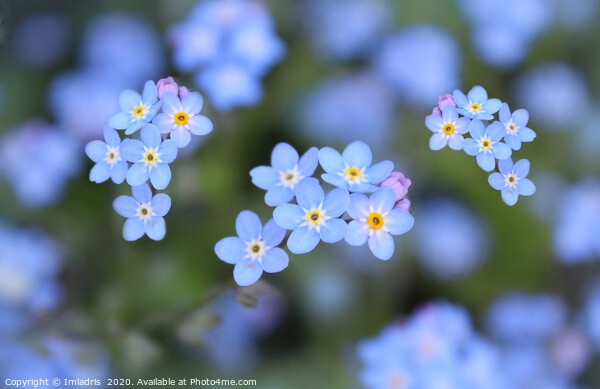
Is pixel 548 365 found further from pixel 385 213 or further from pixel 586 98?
pixel 385 213

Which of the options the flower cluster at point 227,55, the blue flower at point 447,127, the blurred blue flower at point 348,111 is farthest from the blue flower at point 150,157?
the blurred blue flower at point 348,111

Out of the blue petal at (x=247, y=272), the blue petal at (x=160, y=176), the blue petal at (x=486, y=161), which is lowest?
the blue petal at (x=247, y=272)

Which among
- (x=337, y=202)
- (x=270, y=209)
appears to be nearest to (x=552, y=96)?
(x=270, y=209)

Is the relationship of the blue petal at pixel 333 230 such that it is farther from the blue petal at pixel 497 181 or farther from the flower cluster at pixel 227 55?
the flower cluster at pixel 227 55

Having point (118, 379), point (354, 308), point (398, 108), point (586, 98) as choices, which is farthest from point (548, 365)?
point (118, 379)

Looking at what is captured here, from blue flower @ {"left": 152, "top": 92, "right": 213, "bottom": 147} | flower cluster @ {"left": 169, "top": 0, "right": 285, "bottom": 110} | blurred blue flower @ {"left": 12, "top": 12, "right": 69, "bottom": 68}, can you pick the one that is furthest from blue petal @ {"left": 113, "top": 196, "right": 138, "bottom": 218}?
blurred blue flower @ {"left": 12, "top": 12, "right": 69, "bottom": 68}

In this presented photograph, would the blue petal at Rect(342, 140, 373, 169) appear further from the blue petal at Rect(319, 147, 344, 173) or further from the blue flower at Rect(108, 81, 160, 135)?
the blue flower at Rect(108, 81, 160, 135)
